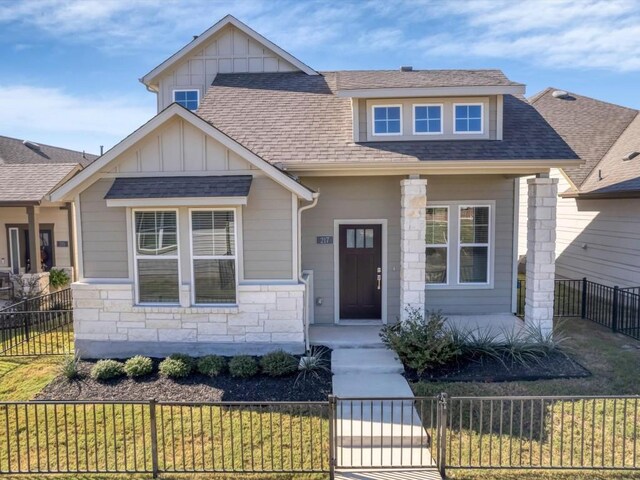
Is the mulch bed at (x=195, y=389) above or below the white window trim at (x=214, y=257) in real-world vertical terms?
below

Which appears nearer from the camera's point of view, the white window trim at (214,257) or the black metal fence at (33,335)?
the white window trim at (214,257)

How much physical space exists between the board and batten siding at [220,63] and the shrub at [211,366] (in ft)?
28.5

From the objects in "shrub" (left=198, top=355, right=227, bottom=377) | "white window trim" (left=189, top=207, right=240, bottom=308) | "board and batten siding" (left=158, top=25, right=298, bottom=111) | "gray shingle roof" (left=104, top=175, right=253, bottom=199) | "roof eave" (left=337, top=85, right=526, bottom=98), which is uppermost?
"board and batten siding" (left=158, top=25, right=298, bottom=111)

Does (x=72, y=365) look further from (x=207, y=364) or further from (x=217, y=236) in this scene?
(x=217, y=236)

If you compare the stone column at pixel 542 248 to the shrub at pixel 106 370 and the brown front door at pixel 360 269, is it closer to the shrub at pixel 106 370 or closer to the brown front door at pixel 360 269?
the brown front door at pixel 360 269

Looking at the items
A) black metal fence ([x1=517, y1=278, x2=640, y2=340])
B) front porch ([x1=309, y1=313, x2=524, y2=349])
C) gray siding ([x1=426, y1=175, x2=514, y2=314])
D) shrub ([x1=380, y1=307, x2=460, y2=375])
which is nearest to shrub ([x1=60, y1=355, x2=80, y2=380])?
front porch ([x1=309, y1=313, x2=524, y2=349])

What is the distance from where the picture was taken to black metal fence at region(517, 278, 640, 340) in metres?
9.97

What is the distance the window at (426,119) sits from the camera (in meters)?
9.58

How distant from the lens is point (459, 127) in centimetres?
955

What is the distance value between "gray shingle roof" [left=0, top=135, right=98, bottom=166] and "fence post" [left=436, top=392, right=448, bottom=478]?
2074 centimetres

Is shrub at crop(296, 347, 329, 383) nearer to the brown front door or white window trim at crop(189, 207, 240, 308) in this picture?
white window trim at crop(189, 207, 240, 308)

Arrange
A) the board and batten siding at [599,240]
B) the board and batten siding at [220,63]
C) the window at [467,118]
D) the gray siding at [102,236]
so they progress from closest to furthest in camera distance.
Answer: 1. the gray siding at [102,236]
2. the window at [467,118]
3. the board and batten siding at [599,240]
4. the board and batten siding at [220,63]

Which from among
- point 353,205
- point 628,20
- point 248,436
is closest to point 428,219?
point 353,205

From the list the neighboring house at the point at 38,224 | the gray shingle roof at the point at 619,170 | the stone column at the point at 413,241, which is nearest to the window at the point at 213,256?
the stone column at the point at 413,241
